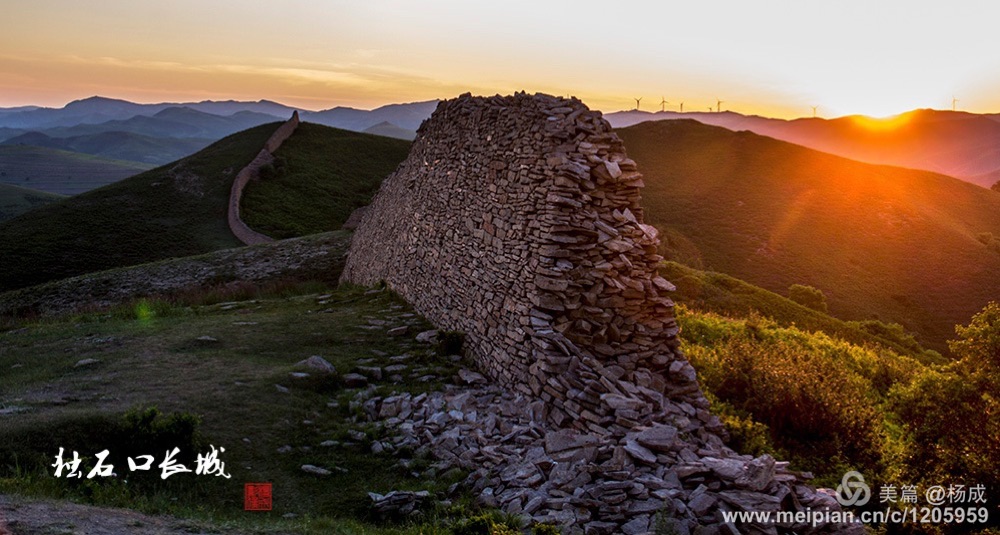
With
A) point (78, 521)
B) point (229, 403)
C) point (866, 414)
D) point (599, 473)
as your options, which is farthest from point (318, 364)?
point (866, 414)

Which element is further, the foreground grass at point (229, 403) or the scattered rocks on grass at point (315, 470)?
the scattered rocks on grass at point (315, 470)

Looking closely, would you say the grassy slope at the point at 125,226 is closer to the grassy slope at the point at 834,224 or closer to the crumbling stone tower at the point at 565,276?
the crumbling stone tower at the point at 565,276

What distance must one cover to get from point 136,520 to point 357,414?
4596 millimetres

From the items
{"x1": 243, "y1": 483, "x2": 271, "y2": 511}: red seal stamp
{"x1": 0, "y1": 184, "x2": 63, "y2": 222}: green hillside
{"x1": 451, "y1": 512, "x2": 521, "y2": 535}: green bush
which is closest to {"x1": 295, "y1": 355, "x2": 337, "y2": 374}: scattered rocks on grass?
{"x1": 243, "y1": 483, "x2": 271, "y2": 511}: red seal stamp

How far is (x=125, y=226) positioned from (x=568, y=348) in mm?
55935

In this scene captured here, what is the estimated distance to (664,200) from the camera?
64.0 metres

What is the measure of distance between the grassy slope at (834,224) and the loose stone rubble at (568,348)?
115 feet

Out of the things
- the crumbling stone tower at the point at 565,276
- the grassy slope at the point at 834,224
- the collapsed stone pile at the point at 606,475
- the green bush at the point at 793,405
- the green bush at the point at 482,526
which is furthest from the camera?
the grassy slope at the point at 834,224

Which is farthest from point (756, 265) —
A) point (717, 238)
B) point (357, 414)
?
point (357, 414)

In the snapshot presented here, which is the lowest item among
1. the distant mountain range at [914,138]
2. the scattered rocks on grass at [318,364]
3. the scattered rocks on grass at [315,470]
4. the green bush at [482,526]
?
the scattered rocks on grass at [315,470]

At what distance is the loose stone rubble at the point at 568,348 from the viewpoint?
697 cm

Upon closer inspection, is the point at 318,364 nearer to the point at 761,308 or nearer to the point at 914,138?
the point at 761,308

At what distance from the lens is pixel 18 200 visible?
111812 millimetres

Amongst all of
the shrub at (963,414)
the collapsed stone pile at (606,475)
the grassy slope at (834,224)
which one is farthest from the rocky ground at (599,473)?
the grassy slope at (834,224)
